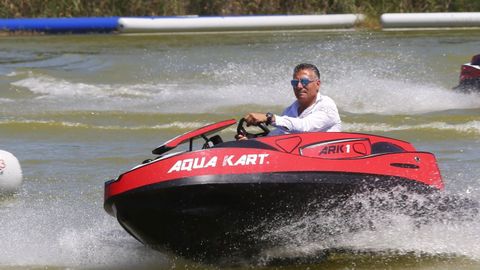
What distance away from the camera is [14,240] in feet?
26.2

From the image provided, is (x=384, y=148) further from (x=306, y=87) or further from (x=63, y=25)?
(x=63, y=25)

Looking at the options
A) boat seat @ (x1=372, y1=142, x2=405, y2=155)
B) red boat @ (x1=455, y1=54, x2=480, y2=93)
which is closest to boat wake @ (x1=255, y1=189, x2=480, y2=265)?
boat seat @ (x1=372, y1=142, x2=405, y2=155)

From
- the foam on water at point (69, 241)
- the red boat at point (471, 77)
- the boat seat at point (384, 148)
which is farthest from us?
the red boat at point (471, 77)

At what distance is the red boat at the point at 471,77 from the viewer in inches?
626

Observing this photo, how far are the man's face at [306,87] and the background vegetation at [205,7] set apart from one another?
26.0m

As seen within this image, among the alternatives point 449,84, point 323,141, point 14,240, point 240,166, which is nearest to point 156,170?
point 240,166

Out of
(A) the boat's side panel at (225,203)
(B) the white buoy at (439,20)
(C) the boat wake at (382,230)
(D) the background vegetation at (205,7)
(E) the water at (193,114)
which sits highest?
(A) the boat's side panel at (225,203)

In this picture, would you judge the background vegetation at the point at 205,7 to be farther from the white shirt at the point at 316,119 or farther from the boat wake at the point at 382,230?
the boat wake at the point at 382,230

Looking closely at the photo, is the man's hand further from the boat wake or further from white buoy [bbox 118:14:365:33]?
white buoy [bbox 118:14:365:33]

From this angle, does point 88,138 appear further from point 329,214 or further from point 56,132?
point 329,214

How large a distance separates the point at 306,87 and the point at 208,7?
1059 inches

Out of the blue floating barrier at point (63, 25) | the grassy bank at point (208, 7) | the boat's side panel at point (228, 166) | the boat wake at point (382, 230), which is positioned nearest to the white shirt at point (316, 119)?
the boat's side panel at point (228, 166)

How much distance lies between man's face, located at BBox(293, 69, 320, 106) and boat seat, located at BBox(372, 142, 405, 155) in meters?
0.58

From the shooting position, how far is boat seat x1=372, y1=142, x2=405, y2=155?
7145 millimetres
